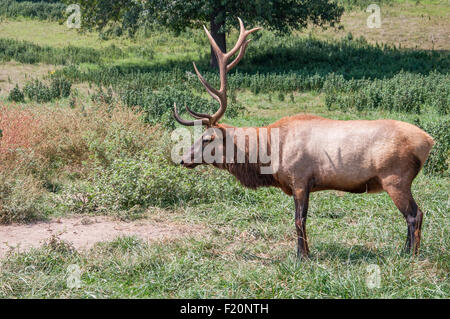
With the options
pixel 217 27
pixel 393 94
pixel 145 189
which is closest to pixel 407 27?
pixel 217 27

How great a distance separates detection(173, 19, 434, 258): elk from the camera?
5.46 m

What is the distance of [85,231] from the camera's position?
23.2 ft

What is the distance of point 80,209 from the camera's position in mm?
7871

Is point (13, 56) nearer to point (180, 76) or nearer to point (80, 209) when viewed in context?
point (180, 76)

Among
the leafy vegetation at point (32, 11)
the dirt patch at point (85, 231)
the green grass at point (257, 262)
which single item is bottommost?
the dirt patch at point (85, 231)

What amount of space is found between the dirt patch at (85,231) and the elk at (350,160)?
1.63m

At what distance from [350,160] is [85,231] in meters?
3.60

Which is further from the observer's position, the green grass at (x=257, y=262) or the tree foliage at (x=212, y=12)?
the tree foliage at (x=212, y=12)

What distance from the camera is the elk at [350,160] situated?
5.46 metres

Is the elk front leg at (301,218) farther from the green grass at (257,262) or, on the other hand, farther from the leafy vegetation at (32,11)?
the leafy vegetation at (32,11)

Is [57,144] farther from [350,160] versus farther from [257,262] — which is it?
[350,160]

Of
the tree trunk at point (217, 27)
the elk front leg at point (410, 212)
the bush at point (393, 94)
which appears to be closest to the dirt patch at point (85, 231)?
the elk front leg at point (410, 212)
